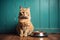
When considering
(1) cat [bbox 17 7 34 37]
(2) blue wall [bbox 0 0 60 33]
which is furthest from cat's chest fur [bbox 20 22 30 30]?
(2) blue wall [bbox 0 0 60 33]

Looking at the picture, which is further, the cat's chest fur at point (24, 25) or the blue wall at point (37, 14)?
the blue wall at point (37, 14)

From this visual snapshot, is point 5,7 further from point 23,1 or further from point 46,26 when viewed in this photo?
point 46,26

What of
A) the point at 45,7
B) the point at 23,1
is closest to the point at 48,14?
the point at 45,7

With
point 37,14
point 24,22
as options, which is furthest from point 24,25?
point 37,14

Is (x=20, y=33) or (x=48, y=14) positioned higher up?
(x=48, y=14)

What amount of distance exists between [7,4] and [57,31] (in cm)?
89

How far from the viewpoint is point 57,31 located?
7.57 ft

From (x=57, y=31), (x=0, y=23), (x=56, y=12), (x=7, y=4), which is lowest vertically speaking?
(x=57, y=31)

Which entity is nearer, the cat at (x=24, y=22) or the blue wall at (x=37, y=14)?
the cat at (x=24, y=22)

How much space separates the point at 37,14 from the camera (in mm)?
2316

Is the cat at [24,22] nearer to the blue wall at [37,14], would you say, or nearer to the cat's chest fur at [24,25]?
the cat's chest fur at [24,25]

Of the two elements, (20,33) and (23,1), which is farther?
(23,1)

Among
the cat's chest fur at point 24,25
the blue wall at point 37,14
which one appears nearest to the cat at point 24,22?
the cat's chest fur at point 24,25

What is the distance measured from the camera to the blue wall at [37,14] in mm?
2311
